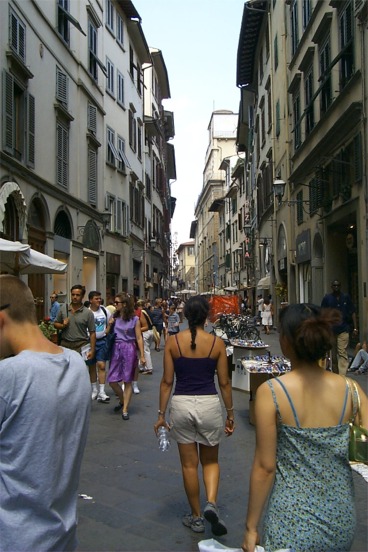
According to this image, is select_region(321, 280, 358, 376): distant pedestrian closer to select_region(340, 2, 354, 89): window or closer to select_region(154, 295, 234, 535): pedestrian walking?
select_region(340, 2, 354, 89): window

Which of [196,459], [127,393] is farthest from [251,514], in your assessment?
A: [127,393]

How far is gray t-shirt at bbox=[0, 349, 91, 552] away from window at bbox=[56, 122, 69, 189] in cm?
1652

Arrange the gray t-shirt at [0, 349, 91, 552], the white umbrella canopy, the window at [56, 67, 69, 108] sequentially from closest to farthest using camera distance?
1. the gray t-shirt at [0, 349, 91, 552]
2. the white umbrella canopy
3. the window at [56, 67, 69, 108]

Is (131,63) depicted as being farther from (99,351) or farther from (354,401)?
(354,401)

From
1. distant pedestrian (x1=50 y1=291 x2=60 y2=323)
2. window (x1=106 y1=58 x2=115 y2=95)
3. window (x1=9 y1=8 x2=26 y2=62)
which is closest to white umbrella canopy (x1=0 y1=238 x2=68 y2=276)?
distant pedestrian (x1=50 y1=291 x2=60 y2=323)

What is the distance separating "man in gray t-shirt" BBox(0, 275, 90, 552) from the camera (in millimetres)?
2051

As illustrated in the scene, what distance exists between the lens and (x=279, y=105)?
82.8 feet

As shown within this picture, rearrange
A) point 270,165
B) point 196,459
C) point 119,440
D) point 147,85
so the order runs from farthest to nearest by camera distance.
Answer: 1. point 147,85
2. point 270,165
3. point 119,440
4. point 196,459

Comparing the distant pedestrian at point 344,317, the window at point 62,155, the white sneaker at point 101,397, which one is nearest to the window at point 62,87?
the window at point 62,155

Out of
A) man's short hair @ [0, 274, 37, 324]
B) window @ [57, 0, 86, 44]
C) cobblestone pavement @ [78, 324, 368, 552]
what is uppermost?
window @ [57, 0, 86, 44]

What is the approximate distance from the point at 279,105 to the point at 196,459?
22968 millimetres

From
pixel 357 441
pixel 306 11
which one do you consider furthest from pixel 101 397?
pixel 306 11

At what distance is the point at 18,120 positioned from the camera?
1461 centimetres

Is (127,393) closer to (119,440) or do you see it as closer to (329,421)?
(119,440)
